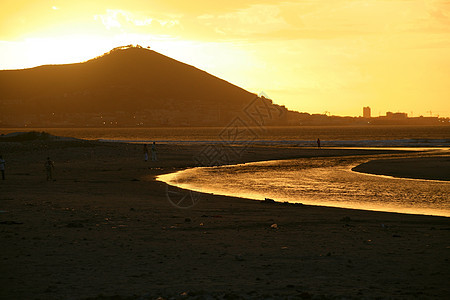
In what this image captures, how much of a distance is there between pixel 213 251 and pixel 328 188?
15.9 m

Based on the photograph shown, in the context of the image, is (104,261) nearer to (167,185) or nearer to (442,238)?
(442,238)

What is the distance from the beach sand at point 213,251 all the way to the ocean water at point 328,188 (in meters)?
2.73

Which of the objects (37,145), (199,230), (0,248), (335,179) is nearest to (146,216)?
(199,230)

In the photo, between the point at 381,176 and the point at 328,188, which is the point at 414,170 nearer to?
the point at 381,176

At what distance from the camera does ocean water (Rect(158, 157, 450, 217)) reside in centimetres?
2050

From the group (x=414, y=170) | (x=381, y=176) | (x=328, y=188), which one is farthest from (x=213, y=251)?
(x=414, y=170)

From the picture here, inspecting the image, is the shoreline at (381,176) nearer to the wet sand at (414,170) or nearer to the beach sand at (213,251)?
the wet sand at (414,170)

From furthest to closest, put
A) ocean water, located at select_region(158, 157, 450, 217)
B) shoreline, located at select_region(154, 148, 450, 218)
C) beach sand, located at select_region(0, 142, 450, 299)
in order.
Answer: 1. ocean water, located at select_region(158, 157, 450, 217)
2. shoreline, located at select_region(154, 148, 450, 218)
3. beach sand, located at select_region(0, 142, 450, 299)

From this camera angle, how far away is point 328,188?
26297mm

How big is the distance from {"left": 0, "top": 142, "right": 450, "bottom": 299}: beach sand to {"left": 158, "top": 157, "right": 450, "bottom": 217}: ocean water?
2.73 metres

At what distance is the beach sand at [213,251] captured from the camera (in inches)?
340

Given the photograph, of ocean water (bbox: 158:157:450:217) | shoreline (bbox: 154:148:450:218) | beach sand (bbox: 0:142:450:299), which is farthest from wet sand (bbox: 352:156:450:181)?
beach sand (bbox: 0:142:450:299)

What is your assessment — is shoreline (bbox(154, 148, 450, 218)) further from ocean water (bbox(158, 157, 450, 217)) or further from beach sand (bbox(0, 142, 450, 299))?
beach sand (bbox(0, 142, 450, 299))

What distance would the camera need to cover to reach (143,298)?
8.12 metres
